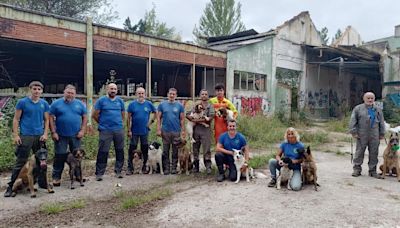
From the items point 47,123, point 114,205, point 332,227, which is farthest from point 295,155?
point 47,123

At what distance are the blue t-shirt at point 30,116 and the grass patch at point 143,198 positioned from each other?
1.89 m

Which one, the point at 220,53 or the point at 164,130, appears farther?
the point at 220,53

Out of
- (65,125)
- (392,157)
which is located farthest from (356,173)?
(65,125)

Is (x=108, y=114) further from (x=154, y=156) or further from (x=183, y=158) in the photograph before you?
(x=183, y=158)

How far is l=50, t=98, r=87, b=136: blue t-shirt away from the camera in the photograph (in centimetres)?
590

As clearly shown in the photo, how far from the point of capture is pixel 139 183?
6.42m

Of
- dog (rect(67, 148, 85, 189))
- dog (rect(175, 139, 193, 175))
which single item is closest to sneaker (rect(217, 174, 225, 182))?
dog (rect(175, 139, 193, 175))

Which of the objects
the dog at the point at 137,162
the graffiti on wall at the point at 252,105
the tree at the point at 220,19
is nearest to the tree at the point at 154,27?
the tree at the point at 220,19

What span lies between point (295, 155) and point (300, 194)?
71cm

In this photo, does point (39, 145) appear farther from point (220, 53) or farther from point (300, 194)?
point (220, 53)

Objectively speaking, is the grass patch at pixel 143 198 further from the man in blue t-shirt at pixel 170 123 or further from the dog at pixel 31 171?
the dog at pixel 31 171

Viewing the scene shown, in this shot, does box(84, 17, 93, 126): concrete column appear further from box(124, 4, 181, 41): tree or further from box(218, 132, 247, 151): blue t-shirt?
box(124, 4, 181, 41): tree

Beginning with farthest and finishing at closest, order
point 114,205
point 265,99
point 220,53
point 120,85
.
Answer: point 120,85 < point 265,99 < point 220,53 < point 114,205

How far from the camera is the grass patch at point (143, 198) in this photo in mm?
5016
